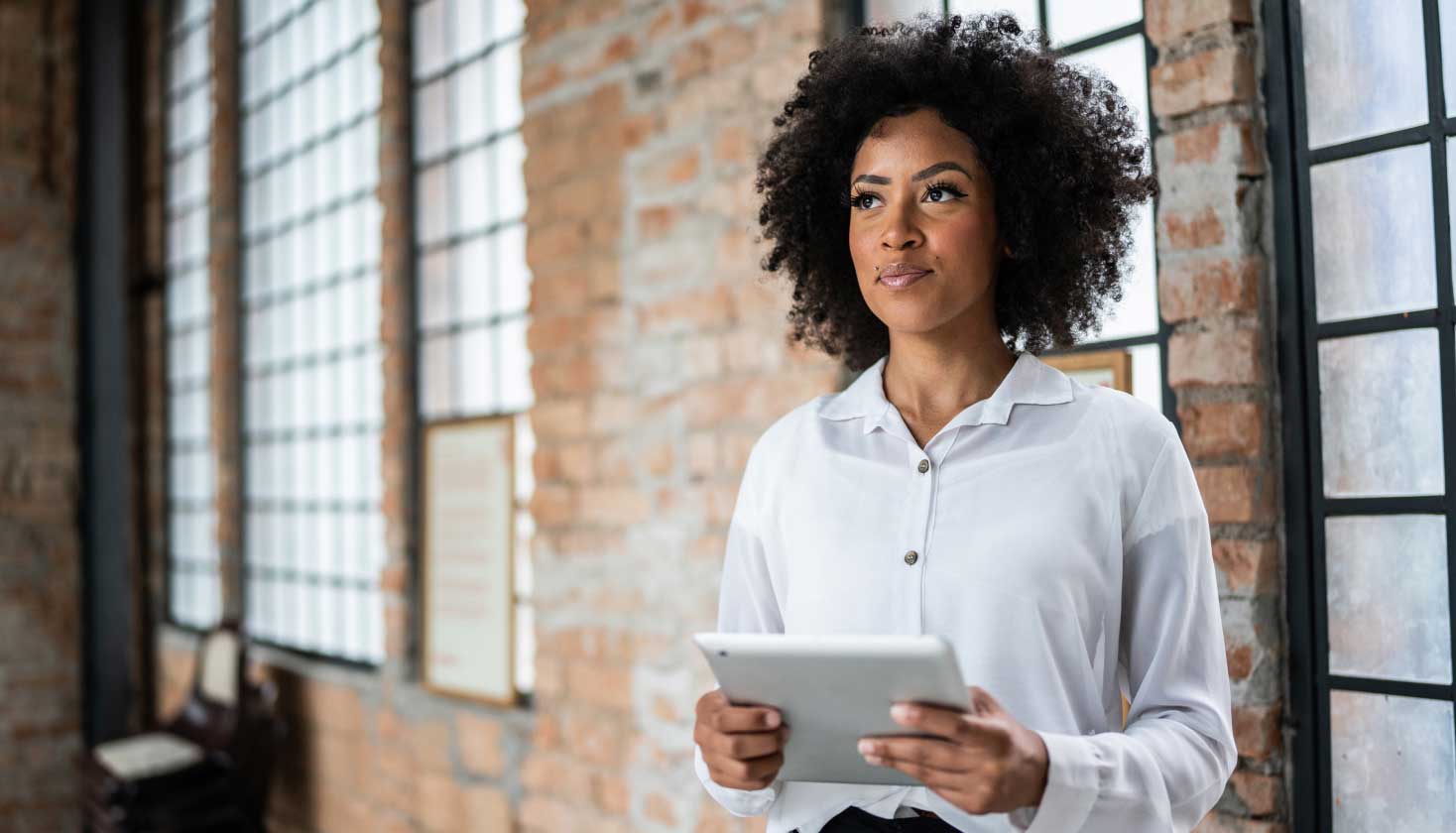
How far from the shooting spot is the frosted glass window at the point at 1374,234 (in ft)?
5.82

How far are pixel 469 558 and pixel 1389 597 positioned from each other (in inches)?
105

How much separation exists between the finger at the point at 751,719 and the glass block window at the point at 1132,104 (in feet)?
3.19

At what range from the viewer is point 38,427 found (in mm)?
5898

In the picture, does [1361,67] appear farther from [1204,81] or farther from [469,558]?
[469,558]

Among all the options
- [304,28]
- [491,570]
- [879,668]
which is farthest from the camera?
[304,28]

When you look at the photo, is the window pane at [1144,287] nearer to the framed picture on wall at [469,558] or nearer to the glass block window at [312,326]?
the framed picture on wall at [469,558]

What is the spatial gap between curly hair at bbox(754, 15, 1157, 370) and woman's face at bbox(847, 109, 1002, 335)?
0.14ft

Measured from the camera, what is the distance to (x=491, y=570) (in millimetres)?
3732

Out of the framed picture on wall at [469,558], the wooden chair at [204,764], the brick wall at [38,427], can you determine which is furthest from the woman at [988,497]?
the brick wall at [38,427]

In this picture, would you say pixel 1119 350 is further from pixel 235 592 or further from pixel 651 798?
pixel 235 592

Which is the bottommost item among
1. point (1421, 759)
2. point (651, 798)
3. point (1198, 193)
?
point (651, 798)

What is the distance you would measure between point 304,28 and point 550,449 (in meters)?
2.69

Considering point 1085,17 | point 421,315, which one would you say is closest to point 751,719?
point 1085,17

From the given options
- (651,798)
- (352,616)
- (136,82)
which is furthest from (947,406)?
(136,82)
